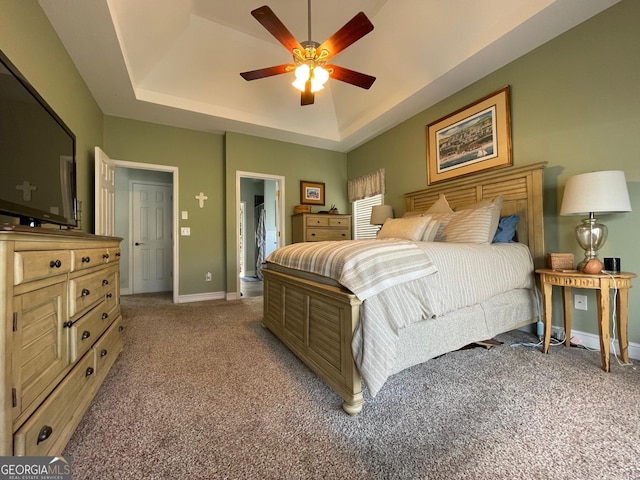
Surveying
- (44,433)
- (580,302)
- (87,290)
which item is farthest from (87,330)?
(580,302)

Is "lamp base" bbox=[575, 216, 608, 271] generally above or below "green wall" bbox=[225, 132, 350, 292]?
below

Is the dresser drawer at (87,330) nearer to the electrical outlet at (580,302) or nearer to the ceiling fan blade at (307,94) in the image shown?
the ceiling fan blade at (307,94)

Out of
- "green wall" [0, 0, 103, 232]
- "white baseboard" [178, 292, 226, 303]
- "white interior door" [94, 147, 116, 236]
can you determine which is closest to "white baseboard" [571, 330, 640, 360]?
"white baseboard" [178, 292, 226, 303]

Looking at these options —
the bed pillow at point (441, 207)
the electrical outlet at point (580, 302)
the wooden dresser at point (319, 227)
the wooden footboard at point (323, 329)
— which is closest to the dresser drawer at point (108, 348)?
the wooden footboard at point (323, 329)

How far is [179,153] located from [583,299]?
16.8ft

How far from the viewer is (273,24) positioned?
1929mm

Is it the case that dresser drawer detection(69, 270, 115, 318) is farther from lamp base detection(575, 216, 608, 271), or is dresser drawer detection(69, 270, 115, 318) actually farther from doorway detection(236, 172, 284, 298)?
doorway detection(236, 172, 284, 298)

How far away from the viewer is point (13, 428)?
0.76m

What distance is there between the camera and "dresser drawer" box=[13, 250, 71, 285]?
2.59 ft

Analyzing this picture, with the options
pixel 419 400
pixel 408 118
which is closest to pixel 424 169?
pixel 408 118

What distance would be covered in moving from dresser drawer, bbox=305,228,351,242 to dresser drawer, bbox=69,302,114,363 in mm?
2936

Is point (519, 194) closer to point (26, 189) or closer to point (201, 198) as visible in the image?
point (26, 189)

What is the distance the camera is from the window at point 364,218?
15.2 feet

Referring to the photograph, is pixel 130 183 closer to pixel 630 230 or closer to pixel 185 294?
pixel 185 294
